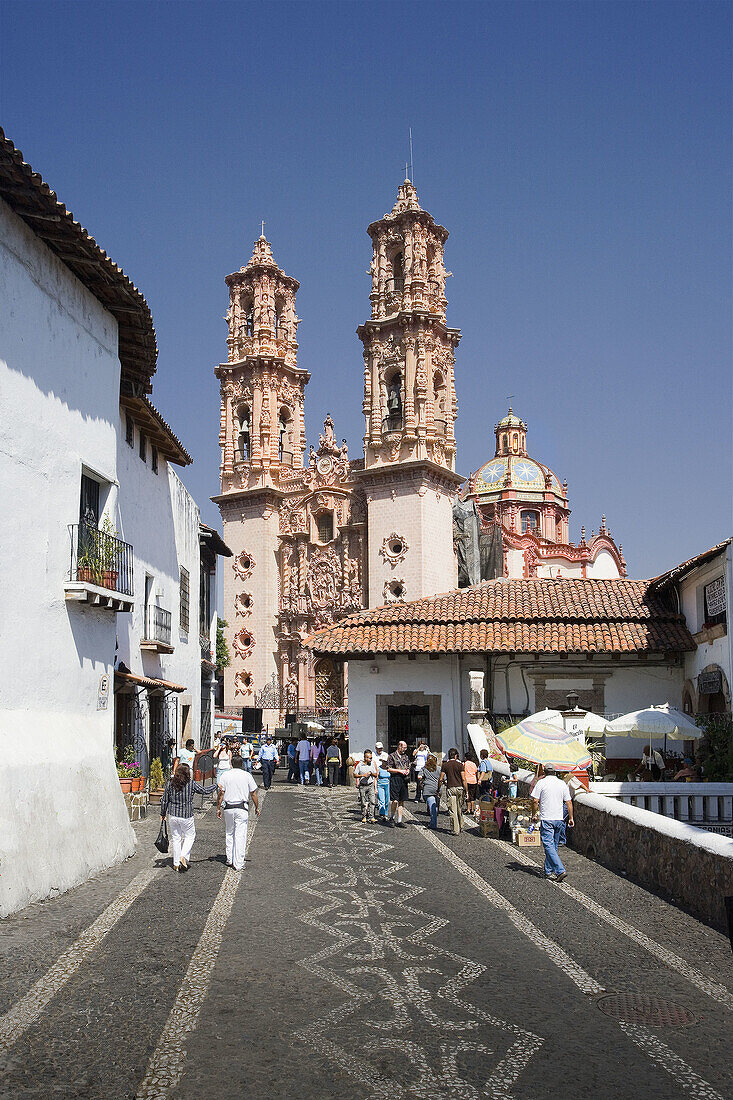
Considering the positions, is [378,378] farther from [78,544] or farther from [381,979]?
[381,979]

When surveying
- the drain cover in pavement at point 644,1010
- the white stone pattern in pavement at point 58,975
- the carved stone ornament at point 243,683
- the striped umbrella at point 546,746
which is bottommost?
the drain cover in pavement at point 644,1010

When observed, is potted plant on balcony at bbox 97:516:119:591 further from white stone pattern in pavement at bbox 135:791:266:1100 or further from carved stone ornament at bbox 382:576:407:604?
carved stone ornament at bbox 382:576:407:604

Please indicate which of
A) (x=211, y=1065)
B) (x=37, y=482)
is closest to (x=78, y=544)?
(x=37, y=482)

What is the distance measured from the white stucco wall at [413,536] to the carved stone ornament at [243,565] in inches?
308

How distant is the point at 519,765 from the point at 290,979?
41.9 ft

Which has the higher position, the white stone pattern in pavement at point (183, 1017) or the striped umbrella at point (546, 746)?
the striped umbrella at point (546, 746)

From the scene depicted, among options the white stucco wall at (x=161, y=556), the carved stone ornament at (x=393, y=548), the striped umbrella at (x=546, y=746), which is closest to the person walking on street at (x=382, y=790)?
the striped umbrella at (x=546, y=746)

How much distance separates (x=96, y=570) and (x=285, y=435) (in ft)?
141

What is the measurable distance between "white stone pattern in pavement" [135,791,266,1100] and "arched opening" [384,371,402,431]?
4043 cm

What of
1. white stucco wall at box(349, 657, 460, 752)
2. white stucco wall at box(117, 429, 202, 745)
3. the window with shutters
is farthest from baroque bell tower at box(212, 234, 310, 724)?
the window with shutters

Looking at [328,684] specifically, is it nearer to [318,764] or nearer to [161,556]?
[318,764]

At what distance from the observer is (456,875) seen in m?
13.0

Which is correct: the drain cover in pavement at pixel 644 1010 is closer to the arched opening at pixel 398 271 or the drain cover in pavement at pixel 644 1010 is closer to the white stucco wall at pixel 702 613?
the white stucco wall at pixel 702 613

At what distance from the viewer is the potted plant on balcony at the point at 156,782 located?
20.7m
